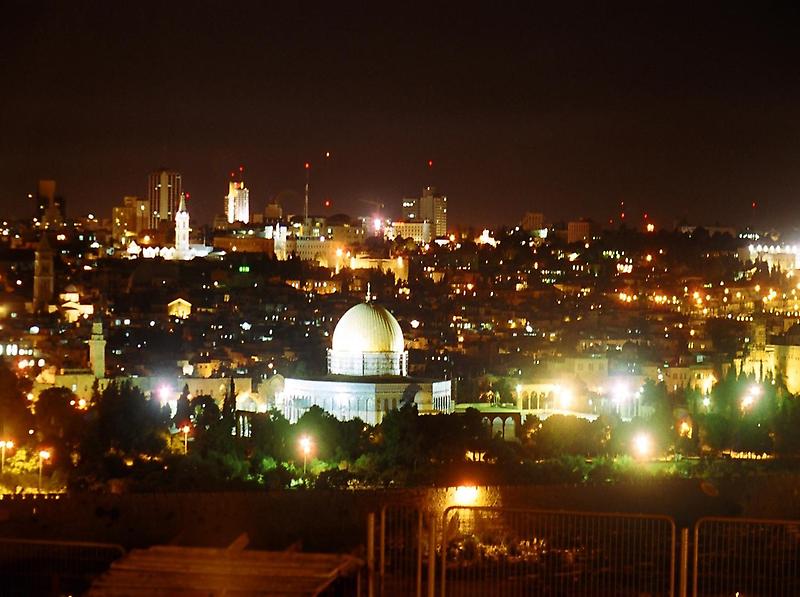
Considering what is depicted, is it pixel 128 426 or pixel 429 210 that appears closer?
pixel 128 426

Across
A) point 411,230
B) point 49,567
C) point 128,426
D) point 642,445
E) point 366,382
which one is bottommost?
point 49,567

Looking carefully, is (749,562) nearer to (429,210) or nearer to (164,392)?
(164,392)

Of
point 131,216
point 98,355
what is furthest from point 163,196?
point 98,355

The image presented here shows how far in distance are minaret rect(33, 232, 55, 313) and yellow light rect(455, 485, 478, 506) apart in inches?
914

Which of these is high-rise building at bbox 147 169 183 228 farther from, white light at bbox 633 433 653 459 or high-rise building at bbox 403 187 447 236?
white light at bbox 633 433 653 459

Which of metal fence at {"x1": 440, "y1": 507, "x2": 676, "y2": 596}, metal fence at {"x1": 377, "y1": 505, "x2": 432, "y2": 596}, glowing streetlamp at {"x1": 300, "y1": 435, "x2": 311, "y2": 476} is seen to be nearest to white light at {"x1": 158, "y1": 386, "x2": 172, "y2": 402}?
glowing streetlamp at {"x1": 300, "y1": 435, "x2": 311, "y2": 476}

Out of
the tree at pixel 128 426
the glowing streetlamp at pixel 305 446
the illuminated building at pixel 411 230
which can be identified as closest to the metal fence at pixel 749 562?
the glowing streetlamp at pixel 305 446

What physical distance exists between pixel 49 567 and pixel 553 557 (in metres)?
4.72

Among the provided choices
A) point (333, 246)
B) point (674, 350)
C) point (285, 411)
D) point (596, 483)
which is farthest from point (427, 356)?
point (333, 246)

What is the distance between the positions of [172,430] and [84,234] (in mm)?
43619

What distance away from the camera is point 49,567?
1438cm

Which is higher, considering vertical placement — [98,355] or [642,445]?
[98,355]

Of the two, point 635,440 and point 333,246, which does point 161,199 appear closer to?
point 333,246

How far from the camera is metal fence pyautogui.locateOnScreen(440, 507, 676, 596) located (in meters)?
15.6
